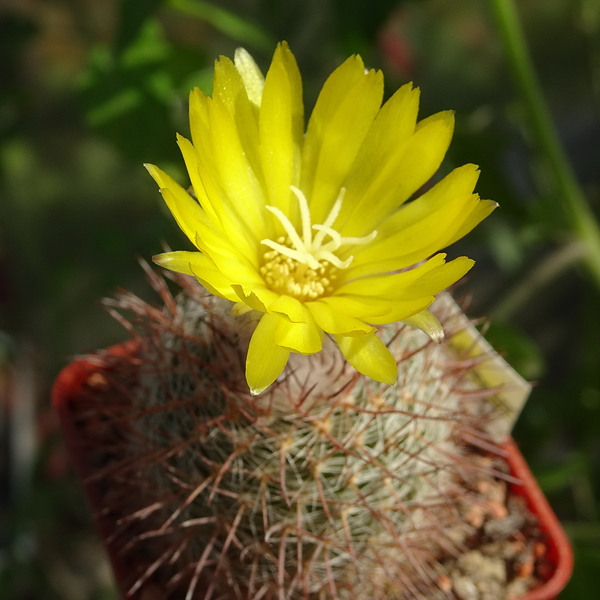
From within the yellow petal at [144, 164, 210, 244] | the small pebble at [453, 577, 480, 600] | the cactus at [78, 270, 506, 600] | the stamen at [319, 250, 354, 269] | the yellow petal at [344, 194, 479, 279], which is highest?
the yellow petal at [144, 164, 210, 244]

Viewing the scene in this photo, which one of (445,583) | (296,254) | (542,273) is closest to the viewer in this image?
(296,254)

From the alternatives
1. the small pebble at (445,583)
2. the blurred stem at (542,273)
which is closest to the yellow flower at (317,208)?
the small pebble at (445,583)

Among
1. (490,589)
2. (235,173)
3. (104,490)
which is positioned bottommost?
(490,589)

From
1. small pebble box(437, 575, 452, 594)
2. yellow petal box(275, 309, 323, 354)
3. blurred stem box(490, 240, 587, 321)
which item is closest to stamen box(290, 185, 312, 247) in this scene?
yellow petal box(275, 309, 323, 354)

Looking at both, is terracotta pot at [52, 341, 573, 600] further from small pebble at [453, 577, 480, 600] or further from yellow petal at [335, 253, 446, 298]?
yellow petal at [335, 253, 446, 298]

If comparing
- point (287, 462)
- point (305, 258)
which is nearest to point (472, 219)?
point (305, 258)

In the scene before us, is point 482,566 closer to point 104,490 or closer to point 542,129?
point 104,490

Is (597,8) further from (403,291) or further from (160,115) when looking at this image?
(403,291)
